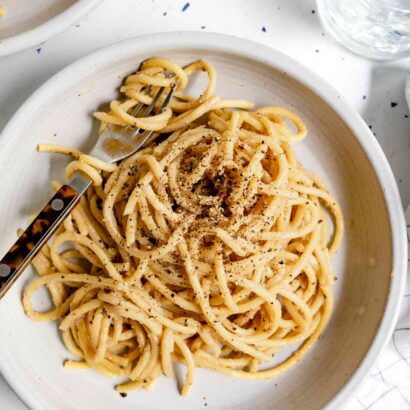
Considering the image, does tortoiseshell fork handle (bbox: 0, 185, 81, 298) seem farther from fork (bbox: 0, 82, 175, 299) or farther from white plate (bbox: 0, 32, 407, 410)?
white plate (bbox: 0, 32, 407, 410)

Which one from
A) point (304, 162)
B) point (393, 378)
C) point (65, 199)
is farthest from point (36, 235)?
point (393, 378)

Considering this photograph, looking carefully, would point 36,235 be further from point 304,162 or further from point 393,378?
point 393,378

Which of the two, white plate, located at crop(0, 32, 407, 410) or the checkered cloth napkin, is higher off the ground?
white plate, located at crop(0, 32, 407, 410)

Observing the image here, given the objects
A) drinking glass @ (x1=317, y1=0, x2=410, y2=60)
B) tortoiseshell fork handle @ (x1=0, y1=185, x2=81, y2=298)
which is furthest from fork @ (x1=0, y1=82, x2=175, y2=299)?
drinking glass @ (x1=317, y1=0, x2=410, y2=60)

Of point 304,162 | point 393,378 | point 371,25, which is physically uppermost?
point 371,25

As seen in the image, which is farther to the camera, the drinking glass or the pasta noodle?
the drinking glass

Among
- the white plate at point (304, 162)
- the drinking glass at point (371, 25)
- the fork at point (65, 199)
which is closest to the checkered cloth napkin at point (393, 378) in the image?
the white plate at point (304, 162)

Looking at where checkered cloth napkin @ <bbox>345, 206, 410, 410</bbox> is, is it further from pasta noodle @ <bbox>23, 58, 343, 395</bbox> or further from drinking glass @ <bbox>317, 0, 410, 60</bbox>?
drinking glass @ <bbox>317, 0, 410, 60</bbox>
